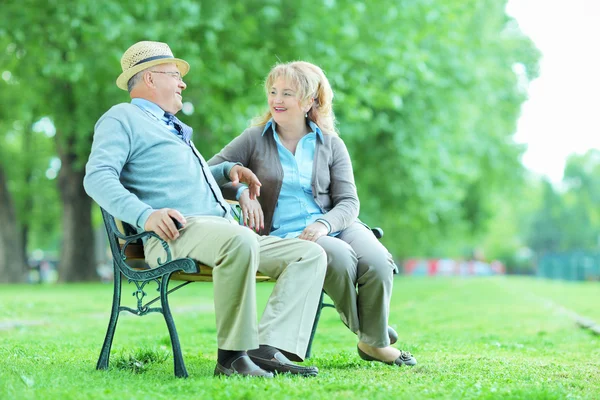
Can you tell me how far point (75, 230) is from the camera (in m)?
24.0

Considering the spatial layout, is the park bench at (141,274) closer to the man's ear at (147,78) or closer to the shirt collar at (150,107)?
the shirt collar at (150,107)

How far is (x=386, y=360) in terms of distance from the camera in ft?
16.9

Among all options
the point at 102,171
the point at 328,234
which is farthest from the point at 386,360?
the point at 102,171

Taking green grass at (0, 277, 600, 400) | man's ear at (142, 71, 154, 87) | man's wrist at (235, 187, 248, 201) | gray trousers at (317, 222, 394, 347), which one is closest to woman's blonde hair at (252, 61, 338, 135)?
man's wrist at (235, 187, 248, 201)

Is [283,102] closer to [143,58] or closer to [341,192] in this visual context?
[341,192]

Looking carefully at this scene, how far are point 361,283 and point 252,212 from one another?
0.73 metres

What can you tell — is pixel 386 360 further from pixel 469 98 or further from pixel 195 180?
pixel 469 98

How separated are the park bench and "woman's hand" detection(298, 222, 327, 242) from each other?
12.2 inches

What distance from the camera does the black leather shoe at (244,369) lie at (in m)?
4.29

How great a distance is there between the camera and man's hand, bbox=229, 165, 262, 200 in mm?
5035

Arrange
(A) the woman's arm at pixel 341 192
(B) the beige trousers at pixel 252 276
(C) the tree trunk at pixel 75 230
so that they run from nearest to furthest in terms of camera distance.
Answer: (B) the beige trousers at pixel 252 276, (A) the woman's arm at pixel 341 192, (C) the tree trunk at pixel 75 230

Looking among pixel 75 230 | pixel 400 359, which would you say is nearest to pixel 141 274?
pixel 400 359

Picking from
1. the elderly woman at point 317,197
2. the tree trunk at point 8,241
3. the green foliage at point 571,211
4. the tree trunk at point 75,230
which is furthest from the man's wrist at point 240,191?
the green foliage at point 571,211

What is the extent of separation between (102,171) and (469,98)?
19.9 meters
